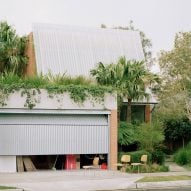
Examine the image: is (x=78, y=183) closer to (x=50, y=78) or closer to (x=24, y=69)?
(x=50, y=78)

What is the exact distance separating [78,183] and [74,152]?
532 cm

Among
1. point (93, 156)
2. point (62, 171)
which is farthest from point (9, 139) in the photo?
point (93, 156)

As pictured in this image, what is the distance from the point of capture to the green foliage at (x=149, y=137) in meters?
27.8

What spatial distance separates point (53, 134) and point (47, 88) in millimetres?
2351

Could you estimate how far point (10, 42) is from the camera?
3734 cm

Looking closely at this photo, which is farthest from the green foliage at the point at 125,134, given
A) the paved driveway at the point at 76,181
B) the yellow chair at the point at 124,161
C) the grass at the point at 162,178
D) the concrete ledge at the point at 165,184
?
the concrete ledge at the point at 165,184

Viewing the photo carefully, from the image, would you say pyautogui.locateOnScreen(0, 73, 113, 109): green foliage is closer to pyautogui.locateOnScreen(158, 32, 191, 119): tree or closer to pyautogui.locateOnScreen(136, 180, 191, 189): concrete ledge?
pyautogui.locateOnScreen(158, 32, 191, 119): tree

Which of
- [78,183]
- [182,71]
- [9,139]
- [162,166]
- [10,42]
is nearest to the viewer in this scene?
[78,183]

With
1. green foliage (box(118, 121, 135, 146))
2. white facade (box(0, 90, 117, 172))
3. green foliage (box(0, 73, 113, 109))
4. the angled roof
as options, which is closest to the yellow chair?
white facade (box(0, 90, 117, 172))

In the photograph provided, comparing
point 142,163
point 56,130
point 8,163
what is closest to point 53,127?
point 56,130

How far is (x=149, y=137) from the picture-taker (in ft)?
91.1

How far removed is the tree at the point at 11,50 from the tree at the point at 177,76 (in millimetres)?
11624

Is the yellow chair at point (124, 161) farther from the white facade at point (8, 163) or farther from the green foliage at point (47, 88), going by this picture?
the white facade at point (8, 163)

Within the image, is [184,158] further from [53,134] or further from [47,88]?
[47,88]
